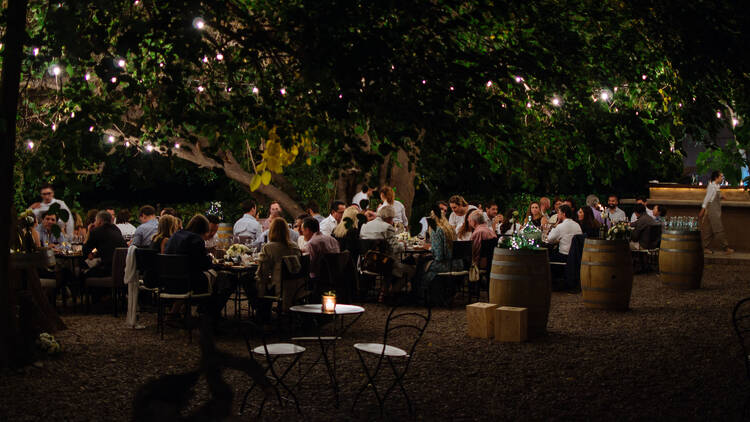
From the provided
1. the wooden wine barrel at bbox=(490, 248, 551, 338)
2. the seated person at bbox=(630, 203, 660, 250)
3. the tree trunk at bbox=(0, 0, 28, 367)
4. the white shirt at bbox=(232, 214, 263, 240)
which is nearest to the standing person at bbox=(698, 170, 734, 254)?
the seated person at bbox=(630, 203, 660, 250)

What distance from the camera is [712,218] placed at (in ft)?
53.8

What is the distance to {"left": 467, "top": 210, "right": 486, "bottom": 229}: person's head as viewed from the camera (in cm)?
1085

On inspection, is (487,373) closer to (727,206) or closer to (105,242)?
(105,242)

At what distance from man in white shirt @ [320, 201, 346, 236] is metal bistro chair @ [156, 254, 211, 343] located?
12.4 ft

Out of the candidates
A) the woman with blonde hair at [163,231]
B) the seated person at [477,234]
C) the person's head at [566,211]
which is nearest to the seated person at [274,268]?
the woman with blonde hair at [163,231]

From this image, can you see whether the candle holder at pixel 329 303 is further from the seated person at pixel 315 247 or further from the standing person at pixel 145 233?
the standing person at pixel 145 233

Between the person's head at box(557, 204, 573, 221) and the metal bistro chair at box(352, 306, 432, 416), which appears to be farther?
the person's head at box(557, 204, 573, 221)

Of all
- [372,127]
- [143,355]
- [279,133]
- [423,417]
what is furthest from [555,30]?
[143,355]

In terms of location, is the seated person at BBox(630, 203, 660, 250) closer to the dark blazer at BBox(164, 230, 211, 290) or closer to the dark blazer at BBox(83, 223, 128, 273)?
the dark blazer at BBox(164, 230, 211, 290)

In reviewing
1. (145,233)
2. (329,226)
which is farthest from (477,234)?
(145,233)

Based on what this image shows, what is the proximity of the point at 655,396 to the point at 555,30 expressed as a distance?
3157mm

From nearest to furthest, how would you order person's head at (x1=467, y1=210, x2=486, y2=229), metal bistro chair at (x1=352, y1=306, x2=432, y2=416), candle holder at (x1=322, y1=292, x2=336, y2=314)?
metal bistro chair at (x1=352, y1=306, x2=432, y2=416) → candle holder at (x1=322, y1=292, x2=336, y2=314) → person's head at (x1=467, y1=210, x2=486, y2=229)

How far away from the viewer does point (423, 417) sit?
4996 millimetres

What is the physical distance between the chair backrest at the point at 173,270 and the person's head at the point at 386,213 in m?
3.06
